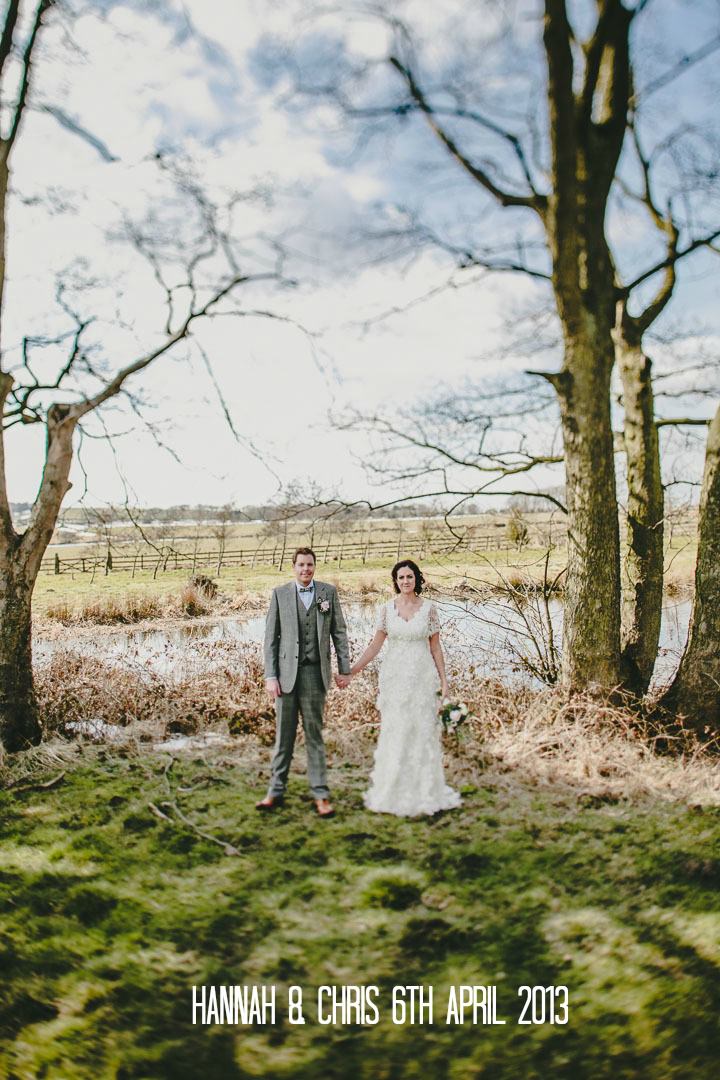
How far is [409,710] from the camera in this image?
5355 millimetres

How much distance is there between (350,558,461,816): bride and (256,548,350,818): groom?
0.46m

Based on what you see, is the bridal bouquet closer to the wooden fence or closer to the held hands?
the held hands

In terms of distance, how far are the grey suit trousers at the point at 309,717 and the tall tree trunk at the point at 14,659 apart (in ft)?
10.5

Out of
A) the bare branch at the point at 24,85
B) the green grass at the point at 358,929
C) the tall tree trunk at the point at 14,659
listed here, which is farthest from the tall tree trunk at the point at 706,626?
the bare branch at the point at 24,85

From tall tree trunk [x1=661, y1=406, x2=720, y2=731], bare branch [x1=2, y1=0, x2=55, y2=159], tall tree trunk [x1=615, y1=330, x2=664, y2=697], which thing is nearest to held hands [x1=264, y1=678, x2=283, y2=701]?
tall tree trunk [x1=661, y1=406, x2=720, y2=731]

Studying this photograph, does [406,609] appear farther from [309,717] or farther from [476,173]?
[476,173]

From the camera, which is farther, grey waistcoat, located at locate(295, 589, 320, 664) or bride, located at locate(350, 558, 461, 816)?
bride, located at locate(350, 558, 461, 816)

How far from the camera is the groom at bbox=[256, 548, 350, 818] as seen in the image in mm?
5113

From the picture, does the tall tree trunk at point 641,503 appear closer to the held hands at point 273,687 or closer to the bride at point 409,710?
the bride at point 409,710

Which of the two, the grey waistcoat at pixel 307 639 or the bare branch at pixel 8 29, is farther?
the bare branch at pixel 8 29

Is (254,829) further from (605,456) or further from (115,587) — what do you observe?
(115,587)

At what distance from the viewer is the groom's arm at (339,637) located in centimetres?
524

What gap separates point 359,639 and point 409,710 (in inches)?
325

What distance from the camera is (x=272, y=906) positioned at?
12.8 feet
